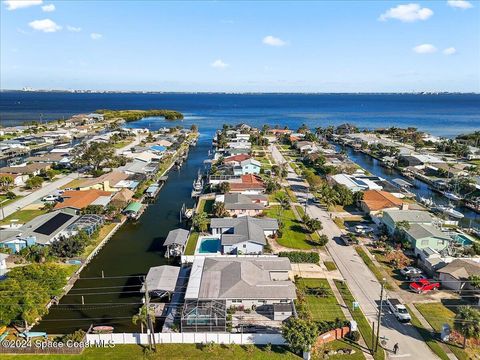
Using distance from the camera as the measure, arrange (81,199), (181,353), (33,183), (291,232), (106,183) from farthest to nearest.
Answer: (33,183)
(106,183)
(81,199)
(291,232)
(181,353)

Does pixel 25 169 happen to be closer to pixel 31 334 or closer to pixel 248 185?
pixel 248 185

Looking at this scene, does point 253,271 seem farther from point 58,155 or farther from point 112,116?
point 112,116

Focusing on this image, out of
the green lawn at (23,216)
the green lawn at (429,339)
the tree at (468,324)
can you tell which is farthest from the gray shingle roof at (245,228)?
the green lawn at (23,216)

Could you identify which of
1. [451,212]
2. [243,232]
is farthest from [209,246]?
[451,212]

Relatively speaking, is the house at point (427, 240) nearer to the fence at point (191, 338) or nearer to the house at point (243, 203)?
the house at point (243, 203)

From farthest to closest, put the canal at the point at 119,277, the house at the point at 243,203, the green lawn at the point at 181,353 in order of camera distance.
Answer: the house at the point at 243,203 < the canal at the point at 119,277 < the green lawn at the point at 181,353

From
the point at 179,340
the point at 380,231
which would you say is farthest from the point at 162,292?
the point at 380,231
